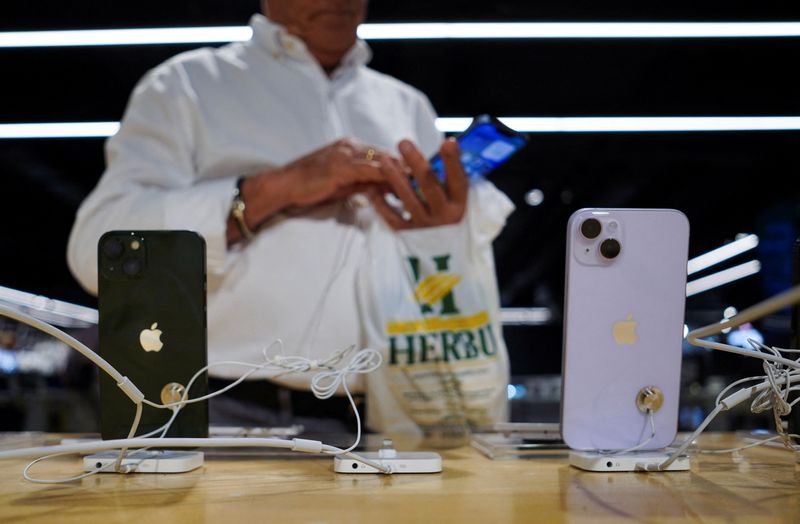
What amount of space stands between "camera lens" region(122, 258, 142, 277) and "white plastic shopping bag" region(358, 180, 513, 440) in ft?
1.28

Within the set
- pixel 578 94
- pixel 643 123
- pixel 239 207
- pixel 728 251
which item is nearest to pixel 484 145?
pixel 239 207

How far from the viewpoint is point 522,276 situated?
5.46 metres

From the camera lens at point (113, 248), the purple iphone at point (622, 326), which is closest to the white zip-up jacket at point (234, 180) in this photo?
the camera lens at point (113, 248)

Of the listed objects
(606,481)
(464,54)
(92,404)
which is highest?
(464,54)

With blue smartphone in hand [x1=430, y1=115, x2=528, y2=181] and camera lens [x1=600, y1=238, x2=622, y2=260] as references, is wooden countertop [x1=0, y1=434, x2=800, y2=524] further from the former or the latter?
blue smartphone in hand [x1=430, y1=115, x2=528, y2=181]

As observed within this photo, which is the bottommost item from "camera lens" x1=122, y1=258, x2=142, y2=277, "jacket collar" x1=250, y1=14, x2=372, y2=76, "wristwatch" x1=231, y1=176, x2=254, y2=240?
"camera lens" x1=122, y1=258, x2=142, y2=277

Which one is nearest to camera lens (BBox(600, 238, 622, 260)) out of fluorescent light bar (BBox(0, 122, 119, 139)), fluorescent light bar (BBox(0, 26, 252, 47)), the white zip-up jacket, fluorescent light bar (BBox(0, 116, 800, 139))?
the white zip-up jacket

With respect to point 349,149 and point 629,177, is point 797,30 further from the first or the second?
point 349,149

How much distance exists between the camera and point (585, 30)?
108 inches

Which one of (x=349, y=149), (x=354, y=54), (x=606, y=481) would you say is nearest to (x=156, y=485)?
(x=606, y=481)

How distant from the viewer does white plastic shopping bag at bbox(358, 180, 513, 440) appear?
92 centimetres

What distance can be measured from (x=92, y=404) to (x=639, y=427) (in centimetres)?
421

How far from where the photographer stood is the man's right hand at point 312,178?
3.06 feet

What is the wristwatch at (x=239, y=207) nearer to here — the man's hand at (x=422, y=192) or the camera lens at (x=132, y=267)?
the man's hand at (x=422, y=192)
